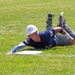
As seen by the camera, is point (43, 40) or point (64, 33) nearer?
point (43, 40)

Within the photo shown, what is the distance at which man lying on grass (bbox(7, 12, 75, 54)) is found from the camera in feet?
32.2

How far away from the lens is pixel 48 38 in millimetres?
10156

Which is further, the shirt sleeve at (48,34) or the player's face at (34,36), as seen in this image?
the shirt sleeve at (48,34)

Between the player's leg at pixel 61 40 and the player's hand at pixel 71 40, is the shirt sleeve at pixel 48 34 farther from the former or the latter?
the player's hand at pixel 71 40

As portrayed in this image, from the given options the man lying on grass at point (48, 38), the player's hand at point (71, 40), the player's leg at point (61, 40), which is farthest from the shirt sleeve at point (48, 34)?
the player's hand at point (71, 40)

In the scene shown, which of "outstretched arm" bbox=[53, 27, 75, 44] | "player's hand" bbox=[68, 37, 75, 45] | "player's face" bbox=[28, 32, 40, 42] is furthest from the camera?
"player's hand" bbox=[68, 37, 75, 45]

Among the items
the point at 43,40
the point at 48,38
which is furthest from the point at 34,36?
the point at 48,38

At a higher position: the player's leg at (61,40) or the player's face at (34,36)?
the player's face at (34,36)

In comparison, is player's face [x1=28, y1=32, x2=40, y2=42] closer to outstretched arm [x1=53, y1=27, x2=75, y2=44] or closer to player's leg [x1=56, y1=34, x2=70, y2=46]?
outstretched arm [x1=53, y1=27, x2=75, y2=44]

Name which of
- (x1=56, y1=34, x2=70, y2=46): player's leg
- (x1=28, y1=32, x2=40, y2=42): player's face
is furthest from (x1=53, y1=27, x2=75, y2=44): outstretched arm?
(x1=28, y1=32, x2=40, y2=42): player's face

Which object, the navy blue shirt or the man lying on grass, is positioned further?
the navy blue shirt

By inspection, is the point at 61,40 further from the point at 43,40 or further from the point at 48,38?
the point at 43,40

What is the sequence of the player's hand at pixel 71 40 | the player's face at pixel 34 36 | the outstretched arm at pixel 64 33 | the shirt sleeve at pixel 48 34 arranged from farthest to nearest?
the player's hand at pixel 71 40, the outstretched arm at pixel 64 33, the shirt sleeve at pixel 48 34, the player's face at pixel 34 36

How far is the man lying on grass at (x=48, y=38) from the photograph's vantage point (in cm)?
983
